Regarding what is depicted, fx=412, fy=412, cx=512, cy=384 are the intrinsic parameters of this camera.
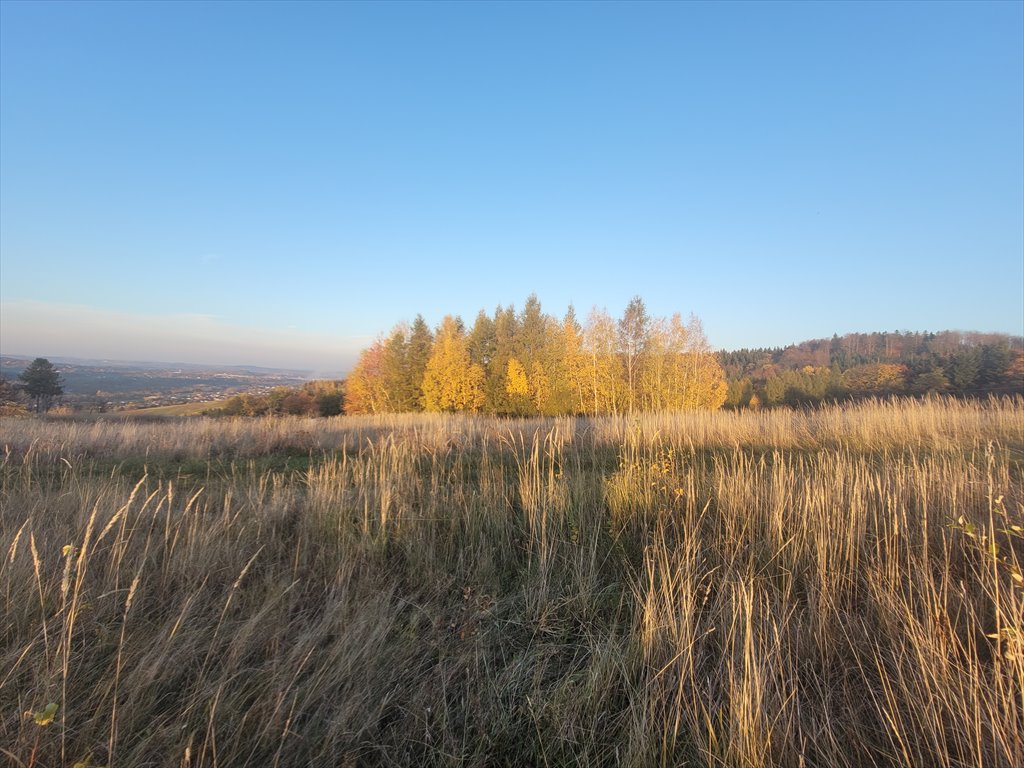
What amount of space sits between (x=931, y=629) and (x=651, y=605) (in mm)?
1247

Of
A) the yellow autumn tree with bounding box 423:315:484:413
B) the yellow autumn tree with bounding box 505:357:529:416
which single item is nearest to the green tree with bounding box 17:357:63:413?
the yellow autumn tree with bounding box 423:315:484:413

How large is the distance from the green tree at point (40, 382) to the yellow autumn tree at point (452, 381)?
22.7 m

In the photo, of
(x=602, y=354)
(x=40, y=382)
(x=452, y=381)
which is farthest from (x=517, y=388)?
(x=40, y=382)

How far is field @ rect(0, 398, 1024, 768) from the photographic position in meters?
1.56

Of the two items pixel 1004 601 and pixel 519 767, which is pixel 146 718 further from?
pixel 1004 601

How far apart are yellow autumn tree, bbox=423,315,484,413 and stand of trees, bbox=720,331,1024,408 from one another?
18376 millimetres

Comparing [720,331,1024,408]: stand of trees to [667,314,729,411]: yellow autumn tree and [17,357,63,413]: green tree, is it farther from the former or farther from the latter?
[17,357,63,413]: green tree

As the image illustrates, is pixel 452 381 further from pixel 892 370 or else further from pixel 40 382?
pixel 892 370

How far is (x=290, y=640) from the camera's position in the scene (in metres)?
2.15

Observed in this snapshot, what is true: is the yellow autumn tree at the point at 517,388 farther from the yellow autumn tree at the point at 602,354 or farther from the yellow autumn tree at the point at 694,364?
the yellow autumn tree at the point at 694,364

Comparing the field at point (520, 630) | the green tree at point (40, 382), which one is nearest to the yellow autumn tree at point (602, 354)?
the field at point (520, 630)

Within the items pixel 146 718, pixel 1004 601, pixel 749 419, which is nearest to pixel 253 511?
pixel 146 718

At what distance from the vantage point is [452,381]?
103 feet

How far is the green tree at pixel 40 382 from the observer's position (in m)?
24.8
